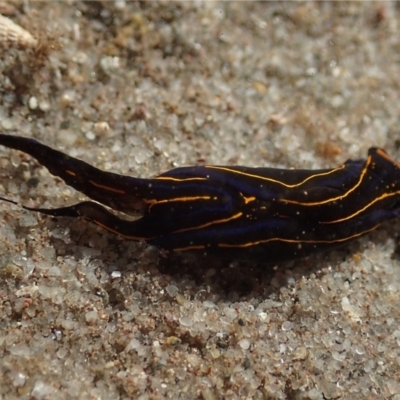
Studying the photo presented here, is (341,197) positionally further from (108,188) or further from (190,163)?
(108,188)

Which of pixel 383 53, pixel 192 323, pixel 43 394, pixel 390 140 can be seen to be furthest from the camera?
pixel 383 53

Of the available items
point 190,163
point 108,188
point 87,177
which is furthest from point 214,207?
point 190,163

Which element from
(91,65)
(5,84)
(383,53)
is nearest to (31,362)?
(5,84)

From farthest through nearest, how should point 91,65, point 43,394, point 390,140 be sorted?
point 390,140 → point 91,65 → point 43,394

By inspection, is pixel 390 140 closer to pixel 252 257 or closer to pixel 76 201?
pixel 252 257

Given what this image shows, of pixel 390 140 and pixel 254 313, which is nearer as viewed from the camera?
pixel 254 313

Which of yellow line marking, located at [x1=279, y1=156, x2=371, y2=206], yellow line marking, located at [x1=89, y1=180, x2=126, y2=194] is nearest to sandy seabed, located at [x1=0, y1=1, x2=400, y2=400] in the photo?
yellow line marking, located at [x1=89, y1=180, x2=126, y2=194]

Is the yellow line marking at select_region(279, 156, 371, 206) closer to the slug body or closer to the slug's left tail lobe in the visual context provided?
the slug body
